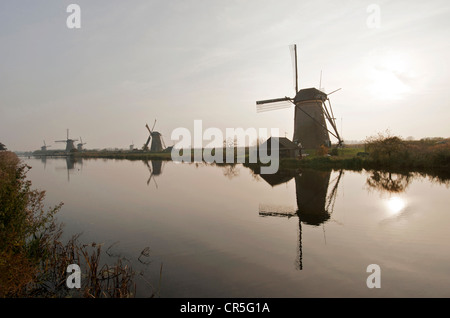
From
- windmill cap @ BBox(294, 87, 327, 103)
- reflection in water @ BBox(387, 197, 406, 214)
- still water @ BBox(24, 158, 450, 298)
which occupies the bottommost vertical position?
still water @ BBox(24, 158, 450, 298)

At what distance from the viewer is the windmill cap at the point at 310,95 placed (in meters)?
37.8

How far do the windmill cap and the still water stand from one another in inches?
914

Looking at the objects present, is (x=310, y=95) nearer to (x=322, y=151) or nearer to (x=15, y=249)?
(x=322, y=151)

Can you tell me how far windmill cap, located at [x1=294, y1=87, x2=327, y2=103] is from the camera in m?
37.8

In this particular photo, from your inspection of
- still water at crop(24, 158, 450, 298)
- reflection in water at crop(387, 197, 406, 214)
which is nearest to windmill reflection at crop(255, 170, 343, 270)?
still water at crop(24, 158, 450, 298)

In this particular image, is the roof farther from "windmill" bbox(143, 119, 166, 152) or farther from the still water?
"windmill" bbox(143, 119, 166, 152)

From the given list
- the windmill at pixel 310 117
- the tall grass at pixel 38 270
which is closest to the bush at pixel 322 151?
the windmill at pixel 310 117

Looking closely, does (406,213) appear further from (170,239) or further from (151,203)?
(151,203)

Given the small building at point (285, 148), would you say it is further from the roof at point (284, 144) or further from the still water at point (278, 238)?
the still water at point (278, 238)

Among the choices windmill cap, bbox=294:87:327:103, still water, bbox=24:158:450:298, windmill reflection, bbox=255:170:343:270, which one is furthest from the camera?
windmill cap, bbox=294:87:327:103

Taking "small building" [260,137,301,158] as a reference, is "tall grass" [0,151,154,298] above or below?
below
